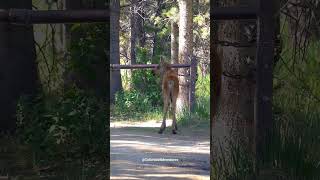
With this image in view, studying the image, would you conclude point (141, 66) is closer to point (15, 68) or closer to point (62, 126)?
point (62, 126)

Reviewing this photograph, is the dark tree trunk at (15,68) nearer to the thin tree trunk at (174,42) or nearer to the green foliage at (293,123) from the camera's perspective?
the thin tree trunk at (174,42)

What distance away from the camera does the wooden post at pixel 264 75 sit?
455 centimetres

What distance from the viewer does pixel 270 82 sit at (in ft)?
15.0

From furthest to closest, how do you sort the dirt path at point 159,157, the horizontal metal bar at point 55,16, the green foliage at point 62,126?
the green foliage at point 62,126, the horizontal metal bar at point 55,16, the dirt path at point 159,157

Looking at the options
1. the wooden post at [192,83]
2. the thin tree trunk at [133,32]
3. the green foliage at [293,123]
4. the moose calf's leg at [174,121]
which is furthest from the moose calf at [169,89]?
the green foliage at [293,123]

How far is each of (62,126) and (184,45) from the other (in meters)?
1.24

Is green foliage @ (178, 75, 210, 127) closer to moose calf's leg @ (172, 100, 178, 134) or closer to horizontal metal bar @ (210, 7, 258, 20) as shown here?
moose calf's leg @ (172, 100, 178, 134)

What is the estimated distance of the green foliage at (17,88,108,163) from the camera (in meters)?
4.92

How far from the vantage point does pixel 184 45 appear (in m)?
4.59

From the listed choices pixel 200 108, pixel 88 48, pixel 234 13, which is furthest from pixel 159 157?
pixel 234 13

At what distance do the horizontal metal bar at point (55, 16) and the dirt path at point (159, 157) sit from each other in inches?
34.7

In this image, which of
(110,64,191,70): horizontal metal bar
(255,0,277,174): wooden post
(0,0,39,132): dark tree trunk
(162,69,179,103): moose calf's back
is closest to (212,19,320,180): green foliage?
(255,0,277,174): wooden post

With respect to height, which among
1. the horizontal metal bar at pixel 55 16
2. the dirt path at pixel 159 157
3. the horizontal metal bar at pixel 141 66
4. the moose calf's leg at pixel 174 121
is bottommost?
the dirt path at pixel 159 157

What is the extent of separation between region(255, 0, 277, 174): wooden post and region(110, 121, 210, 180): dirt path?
1.43ft
